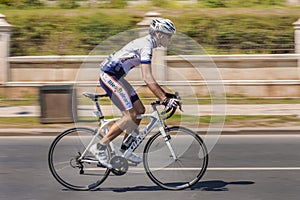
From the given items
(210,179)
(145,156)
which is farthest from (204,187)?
(145,156)

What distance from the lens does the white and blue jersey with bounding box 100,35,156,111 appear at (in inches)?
335

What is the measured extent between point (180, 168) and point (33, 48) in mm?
12983

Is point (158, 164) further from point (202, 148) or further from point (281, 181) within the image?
point (281, 181)

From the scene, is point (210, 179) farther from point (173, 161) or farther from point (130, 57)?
point (130, 57)

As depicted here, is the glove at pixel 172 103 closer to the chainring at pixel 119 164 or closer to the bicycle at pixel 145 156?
the bicycle at pixel 145 156

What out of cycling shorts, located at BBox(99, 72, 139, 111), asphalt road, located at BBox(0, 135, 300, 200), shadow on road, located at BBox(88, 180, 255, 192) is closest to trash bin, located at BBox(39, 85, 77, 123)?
asphalt road, located at BBox(0, 135, 300, 200)

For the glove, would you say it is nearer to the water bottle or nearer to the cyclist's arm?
the cyclist's arm

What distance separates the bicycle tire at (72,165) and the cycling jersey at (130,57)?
2.52 feet

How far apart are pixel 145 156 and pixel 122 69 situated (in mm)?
1035

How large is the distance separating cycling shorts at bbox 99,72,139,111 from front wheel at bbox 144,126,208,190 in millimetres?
493

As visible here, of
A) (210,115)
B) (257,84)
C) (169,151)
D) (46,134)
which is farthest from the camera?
(257,84)

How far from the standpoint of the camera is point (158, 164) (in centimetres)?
888

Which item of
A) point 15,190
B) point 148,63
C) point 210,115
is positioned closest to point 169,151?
point 148,63

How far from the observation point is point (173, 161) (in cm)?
890
